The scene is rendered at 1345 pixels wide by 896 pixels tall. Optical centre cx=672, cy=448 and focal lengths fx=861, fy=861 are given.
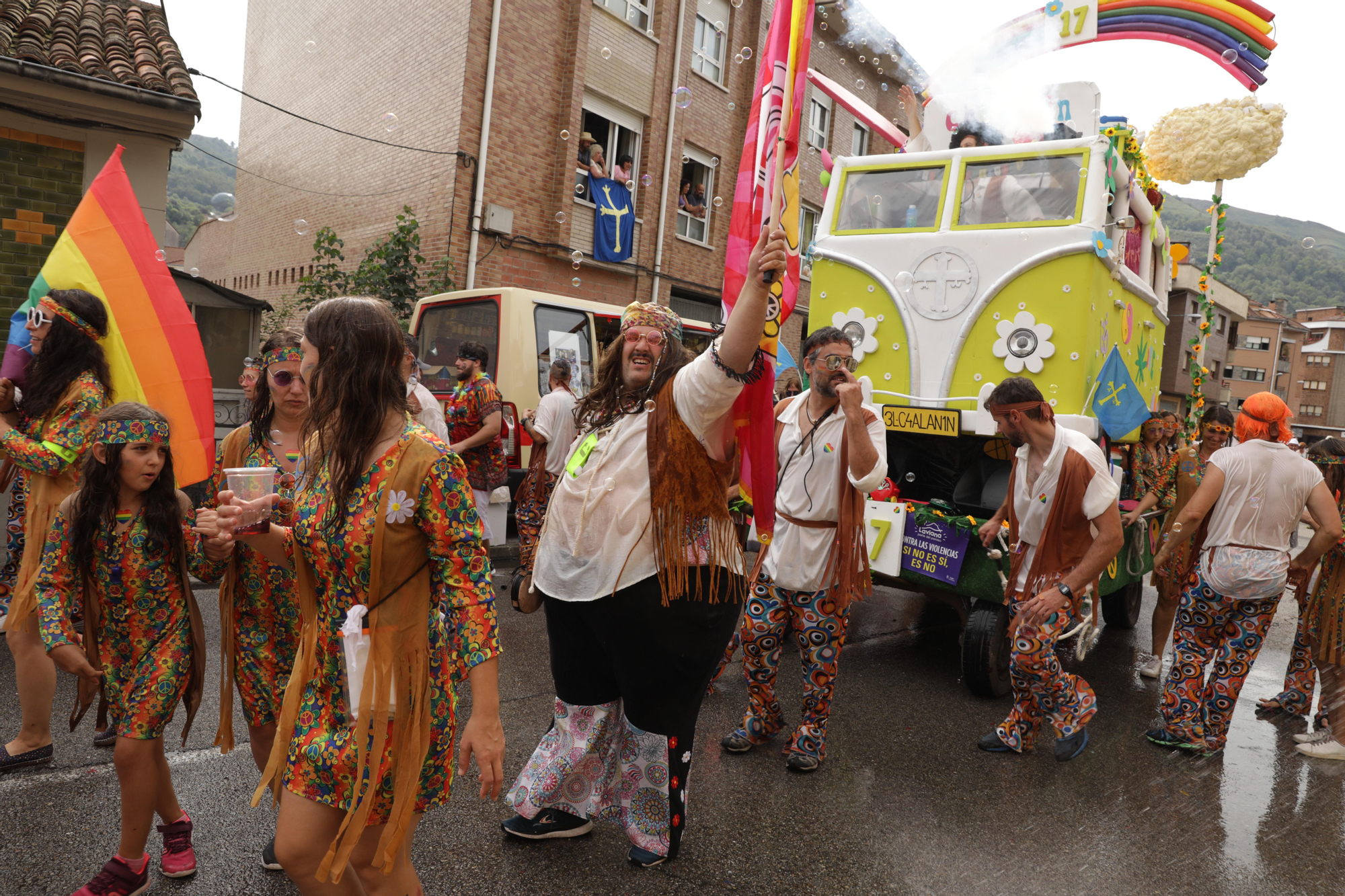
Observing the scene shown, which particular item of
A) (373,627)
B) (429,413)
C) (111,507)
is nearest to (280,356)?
(111,507)

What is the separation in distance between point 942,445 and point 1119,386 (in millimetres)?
1210

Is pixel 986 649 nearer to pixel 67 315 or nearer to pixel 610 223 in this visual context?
pixel 67 315

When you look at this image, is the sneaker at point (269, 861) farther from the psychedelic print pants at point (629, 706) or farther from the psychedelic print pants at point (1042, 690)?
the psychedelic print pants at point (1042, 690)

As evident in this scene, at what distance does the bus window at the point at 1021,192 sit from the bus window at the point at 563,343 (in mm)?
3874

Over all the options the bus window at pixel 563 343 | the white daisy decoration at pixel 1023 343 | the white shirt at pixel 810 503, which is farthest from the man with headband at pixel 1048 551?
the bus window at pixel 563 343

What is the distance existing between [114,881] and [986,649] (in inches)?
159

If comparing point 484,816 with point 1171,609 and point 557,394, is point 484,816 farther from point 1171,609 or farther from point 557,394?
point 1171,609

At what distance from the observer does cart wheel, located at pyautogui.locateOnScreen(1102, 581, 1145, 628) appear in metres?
6.73

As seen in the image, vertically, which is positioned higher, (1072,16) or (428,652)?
(1072,16)

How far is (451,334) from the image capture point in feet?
28.8

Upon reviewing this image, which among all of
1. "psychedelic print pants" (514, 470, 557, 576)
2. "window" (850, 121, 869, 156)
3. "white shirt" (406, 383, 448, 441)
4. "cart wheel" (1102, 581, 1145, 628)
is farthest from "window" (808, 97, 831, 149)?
"white shirt" (406, 383, 448, 441)

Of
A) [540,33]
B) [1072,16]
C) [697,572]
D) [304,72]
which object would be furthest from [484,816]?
[304,72]

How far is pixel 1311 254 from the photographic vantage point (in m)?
21.1

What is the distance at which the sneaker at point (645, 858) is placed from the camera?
2.79 meters
